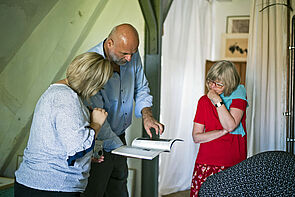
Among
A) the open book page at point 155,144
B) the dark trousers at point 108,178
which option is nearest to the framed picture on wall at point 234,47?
the dark trousers at point 108,178

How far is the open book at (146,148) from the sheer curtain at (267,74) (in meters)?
1.66

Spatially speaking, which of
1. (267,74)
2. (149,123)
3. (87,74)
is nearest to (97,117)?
(87,74)

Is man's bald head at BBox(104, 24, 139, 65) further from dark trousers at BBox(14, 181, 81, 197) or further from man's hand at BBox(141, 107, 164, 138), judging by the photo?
dark trousers at BBox(14, 181, 81, 197)

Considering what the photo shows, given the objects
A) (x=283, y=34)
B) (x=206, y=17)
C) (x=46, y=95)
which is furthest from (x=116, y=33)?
(x=206, y=17)

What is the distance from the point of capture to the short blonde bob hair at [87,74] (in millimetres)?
1313

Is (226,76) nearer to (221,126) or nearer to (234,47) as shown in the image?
(221,126)

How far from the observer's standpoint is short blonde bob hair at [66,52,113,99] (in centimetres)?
131

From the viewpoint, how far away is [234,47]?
200 inches

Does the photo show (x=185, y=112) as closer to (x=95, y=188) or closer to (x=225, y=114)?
(x=225, y=114)

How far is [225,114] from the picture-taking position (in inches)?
76.4

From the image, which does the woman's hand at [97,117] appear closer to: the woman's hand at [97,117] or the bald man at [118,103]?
the woman's hand at [97,117]

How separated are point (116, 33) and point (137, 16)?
4.12 feet

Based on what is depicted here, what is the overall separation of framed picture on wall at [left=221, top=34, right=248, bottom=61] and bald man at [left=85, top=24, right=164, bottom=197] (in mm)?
3260

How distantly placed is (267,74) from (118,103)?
5.51ft
